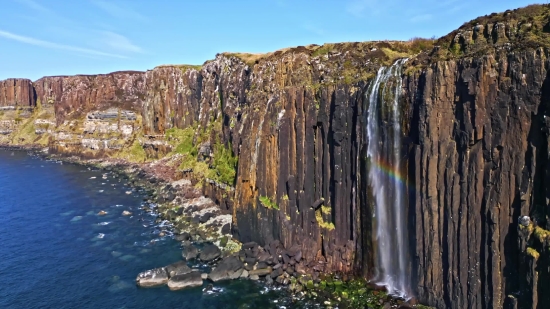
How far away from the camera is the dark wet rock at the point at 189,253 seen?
3997 centimetres

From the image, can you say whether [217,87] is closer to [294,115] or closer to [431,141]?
[294,115]

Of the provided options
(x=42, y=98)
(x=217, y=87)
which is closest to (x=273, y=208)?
(x=217, y=87)

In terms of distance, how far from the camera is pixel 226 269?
35.9 meters

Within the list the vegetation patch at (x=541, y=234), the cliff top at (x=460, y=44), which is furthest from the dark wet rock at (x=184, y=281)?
the vegetation patch at (x=541, y=234)

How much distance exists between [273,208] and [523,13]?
2725cm

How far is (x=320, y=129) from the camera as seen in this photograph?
38.0m

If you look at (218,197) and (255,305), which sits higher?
(218,197)

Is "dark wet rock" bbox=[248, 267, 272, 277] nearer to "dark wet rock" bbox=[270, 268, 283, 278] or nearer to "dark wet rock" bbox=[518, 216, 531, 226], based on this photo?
"dark wet rock" bbox=[270, 268, 283, 278]

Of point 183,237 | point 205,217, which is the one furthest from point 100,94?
point 183,237

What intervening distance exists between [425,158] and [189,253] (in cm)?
2568

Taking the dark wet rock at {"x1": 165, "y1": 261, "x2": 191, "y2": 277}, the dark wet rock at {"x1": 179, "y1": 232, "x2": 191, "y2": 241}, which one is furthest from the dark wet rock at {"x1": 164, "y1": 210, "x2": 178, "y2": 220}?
the dark wet rock at {"x1": 165, "y1": 261, "x2": 191, "y2": 277}

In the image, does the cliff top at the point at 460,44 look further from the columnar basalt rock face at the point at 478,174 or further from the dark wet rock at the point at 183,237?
the dark wet rock at the point at 183,237

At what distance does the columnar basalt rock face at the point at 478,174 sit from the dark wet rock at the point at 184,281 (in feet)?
62.2

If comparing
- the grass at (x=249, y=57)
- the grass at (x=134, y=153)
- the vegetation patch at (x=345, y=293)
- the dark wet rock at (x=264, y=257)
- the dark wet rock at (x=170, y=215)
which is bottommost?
the vegetation patch at (x=345, y=293)
